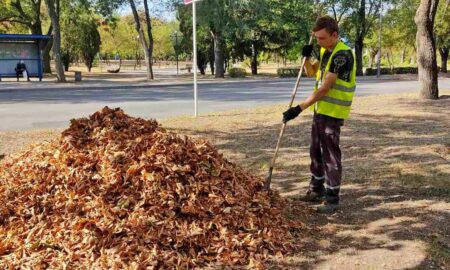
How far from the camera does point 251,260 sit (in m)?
3.21

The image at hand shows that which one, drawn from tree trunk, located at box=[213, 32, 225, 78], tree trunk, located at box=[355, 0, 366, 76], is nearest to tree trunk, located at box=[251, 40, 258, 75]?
tree trunk, located at box=[213, 32, 225, 78]

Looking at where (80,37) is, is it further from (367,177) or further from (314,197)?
(314,197)

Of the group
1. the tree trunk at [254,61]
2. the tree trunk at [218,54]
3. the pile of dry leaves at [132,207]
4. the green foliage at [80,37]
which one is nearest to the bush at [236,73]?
the tree trunk at [218,54]

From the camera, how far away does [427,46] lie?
11758 millimetres

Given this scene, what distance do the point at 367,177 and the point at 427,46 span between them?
7.68 meters

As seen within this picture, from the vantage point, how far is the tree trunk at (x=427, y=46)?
11.6 m

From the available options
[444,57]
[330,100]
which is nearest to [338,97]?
[330,100]

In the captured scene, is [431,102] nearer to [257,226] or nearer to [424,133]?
[424,133]

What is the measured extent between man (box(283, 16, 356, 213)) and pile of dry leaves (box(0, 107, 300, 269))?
53 centimetres

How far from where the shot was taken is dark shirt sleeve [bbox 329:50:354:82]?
3963mm

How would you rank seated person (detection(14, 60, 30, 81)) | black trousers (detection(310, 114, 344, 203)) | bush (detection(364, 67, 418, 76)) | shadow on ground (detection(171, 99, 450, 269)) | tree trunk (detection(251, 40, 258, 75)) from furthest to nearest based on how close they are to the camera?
tree trunk (detection(251, 40, 258, 75)) < bush (detection(364, 67, 418, 76)) < seated person (detection(14, 60, 30, 81)) < black trousers (detection(310, 114, 344, 203)) < shadow on ground (detection(171, 99, 450, 269))

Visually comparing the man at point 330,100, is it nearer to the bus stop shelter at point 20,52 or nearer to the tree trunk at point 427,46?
the tree trunk at point 427,46

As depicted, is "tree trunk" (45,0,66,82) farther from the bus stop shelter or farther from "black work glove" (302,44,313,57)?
"black work glove" (302,44,313,57)

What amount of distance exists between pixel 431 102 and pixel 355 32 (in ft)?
99.1
